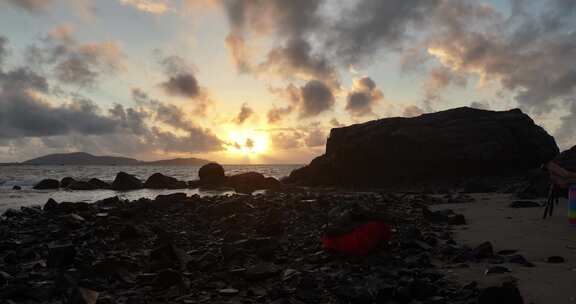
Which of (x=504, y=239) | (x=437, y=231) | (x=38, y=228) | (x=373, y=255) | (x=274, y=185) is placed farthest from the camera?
(x=274, y=185)

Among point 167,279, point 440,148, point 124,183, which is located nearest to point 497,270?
point 167,279

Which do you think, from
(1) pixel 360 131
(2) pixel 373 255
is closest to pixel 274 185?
(1) pixel 360 131

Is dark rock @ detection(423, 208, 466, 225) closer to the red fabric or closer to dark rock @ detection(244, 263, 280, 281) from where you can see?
the red fabric

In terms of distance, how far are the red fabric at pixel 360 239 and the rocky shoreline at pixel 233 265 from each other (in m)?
0.18

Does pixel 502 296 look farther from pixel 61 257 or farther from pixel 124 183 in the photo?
pixel 124 183

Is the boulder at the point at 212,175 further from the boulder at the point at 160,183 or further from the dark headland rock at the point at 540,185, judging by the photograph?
the dark headland rock at the point at 540,185

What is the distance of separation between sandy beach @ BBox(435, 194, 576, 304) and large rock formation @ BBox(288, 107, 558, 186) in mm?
26346

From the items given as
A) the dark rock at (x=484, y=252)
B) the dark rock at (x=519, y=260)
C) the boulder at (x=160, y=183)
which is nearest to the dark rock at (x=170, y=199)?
the dark rock at (x=484, y=252)

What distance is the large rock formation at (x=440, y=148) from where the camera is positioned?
4044 cm

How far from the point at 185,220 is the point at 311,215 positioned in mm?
4996

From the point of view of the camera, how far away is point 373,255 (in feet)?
27.7

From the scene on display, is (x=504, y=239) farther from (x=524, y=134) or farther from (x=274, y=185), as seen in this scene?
(x=524, y=134)

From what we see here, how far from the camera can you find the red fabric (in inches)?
332

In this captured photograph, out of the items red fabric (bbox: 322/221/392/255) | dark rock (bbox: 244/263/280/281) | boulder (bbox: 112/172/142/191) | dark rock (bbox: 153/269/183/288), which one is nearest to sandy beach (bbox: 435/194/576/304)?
red fabric (bbox: 322/221/392/255)
